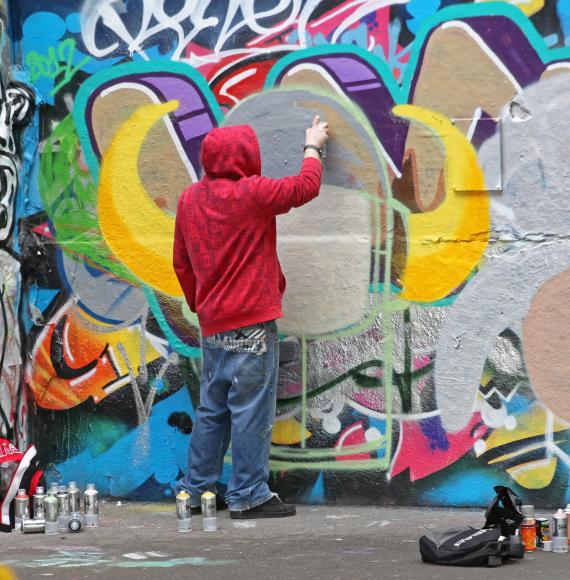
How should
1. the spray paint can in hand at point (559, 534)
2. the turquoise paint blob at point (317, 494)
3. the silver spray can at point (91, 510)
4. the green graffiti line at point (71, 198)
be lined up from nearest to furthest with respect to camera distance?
the spray paint can in hand at point (559, 534) → the silver spray can at point (91, 510) → the turquoise paint blob at point (317, 494) → the green graffiti line at point (71, 198)

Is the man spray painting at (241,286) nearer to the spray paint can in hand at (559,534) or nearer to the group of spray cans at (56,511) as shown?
the group of spray cans at (56,511)

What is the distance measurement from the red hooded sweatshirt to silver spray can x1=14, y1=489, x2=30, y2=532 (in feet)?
4.01

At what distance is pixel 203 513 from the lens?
6.02m

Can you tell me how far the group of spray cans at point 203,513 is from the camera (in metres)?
5.99

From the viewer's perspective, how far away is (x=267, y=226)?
6156 millimetres

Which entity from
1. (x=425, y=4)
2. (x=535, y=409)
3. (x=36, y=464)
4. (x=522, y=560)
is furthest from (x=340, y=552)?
(x=425, y=4)

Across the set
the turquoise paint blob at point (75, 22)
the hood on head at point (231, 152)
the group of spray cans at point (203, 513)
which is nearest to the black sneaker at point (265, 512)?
the group of spray cans at point (203, 513)

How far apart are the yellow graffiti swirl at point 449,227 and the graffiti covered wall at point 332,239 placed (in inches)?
0.4

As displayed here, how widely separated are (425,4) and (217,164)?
4.21ft

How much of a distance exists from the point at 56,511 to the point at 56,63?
2394 millimetres

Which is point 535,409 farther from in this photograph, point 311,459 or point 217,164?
point 217,164

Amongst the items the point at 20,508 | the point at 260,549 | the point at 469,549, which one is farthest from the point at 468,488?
the point at 20,508

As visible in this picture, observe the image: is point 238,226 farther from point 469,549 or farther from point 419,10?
point 469,549

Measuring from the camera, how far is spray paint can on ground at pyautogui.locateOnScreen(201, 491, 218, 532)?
5.98 meters
